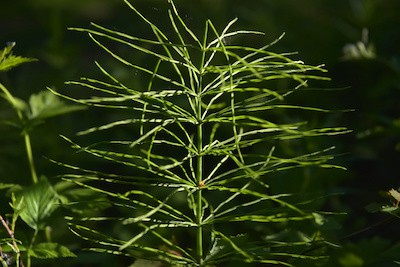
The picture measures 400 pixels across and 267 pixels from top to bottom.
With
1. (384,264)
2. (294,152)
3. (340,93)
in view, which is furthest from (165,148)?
(384,264)

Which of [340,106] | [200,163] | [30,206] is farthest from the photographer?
[340,106]

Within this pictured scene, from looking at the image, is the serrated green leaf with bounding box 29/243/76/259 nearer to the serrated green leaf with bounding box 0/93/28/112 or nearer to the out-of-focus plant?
the out-of-focus plant

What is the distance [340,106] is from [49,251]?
1248mm

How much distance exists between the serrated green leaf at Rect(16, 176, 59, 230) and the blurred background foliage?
176mm

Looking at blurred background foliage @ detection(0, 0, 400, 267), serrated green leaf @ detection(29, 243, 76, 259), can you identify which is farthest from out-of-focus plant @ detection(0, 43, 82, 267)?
blurred background foliage @ detection(0, 0, 400, 267)

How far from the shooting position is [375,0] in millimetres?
2672

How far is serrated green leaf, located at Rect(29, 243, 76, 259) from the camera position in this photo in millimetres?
1379

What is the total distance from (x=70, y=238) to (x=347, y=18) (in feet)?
4.61

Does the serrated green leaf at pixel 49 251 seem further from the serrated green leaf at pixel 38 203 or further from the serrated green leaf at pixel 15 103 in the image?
the serrated green leaf at pixel 15 103

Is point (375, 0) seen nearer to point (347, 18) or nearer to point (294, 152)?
point (347, 18)

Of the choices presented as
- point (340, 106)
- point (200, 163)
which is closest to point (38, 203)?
point (200, 163)

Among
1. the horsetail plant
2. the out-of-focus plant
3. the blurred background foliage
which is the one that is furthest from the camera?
the blurred background foliage

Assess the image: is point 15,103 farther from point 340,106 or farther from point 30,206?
point 340,106

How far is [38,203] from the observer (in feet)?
4.95
